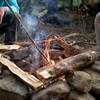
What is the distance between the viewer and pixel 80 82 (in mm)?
3412

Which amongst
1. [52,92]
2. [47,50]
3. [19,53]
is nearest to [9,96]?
[52,92]

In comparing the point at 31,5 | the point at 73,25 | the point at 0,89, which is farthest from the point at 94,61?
the point at 31,5

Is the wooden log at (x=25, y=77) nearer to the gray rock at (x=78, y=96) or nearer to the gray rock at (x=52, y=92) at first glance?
the gray rock at (x=52, y=92)

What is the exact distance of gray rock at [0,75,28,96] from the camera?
358 centimetres

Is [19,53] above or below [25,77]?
above

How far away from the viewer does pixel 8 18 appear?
5930 mm

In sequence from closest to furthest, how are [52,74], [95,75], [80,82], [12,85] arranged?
[80,82] → [52,74] → [12,85] → [95,75]

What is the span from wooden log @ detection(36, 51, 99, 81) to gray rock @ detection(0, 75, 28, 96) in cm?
25

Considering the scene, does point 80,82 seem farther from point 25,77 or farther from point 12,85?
point 12,85

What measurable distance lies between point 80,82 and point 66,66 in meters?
0.36

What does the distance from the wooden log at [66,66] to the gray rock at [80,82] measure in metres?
0.14

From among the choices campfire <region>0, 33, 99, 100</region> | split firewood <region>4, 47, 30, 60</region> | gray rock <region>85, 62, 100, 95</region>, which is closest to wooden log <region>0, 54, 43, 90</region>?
campfire <region>0, 33, 99, 100</region>

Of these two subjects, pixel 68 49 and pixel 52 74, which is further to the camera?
pixel 68 49

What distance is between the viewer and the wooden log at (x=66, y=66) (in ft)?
11.9
